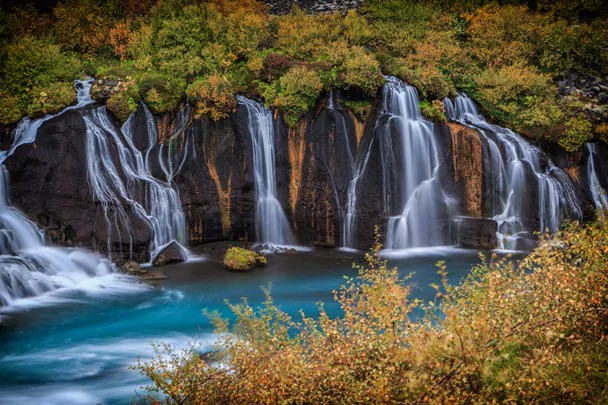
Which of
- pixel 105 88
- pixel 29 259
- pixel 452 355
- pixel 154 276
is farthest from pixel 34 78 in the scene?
pixel 452 355

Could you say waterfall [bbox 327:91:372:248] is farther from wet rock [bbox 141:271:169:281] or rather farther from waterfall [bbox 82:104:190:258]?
wet rock [bbox 141:271:169:281]

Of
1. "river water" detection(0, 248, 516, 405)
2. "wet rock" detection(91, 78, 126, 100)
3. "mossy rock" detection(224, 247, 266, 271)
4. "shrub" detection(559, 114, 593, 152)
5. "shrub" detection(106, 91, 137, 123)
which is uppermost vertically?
"wet rock" detection(91, 78, 126, 100)

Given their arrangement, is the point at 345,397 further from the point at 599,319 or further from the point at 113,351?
the point at 113,351

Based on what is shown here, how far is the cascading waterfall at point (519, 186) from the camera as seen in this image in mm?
17641

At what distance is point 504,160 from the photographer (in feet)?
59.4

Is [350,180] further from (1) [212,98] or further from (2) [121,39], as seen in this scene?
(2) [121,39]

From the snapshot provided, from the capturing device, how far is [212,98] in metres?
17.6

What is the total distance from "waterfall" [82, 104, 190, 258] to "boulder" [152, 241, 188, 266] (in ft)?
0.65

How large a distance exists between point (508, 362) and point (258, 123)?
47.2 ft

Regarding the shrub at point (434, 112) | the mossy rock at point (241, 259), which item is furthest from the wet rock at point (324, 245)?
the shrub at point (434, 112)

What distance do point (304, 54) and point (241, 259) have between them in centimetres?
971

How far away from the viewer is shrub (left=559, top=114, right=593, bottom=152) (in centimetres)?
1834

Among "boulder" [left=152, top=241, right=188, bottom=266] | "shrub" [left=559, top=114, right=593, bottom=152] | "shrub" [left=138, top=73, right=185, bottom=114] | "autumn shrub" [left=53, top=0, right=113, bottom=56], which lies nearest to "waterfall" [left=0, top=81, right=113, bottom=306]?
"boulder" [left=152, top=241, right=188, bottom=266]

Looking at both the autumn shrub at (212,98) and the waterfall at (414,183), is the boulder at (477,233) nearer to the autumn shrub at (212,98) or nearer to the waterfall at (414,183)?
the waterfall at (414,183)
